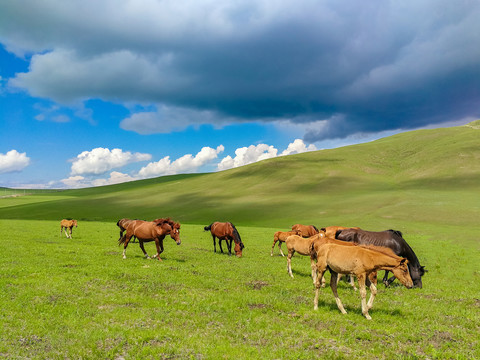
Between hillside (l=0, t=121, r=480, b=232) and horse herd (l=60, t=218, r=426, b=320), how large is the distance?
32.7 metres

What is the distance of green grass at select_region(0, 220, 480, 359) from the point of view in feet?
27.3

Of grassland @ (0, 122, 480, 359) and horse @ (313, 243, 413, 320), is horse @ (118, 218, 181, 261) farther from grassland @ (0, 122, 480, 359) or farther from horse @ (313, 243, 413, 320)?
horse @ (313, 243, 413, 320)

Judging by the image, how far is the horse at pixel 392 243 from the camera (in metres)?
16.1

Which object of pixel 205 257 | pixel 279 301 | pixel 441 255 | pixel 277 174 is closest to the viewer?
pixel 279 301

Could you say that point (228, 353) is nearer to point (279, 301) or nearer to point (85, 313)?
point (279, 301)

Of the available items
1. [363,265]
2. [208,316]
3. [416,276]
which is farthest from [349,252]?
[416,276]

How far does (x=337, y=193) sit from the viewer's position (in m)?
89.1

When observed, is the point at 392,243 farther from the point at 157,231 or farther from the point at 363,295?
the point at 157,231

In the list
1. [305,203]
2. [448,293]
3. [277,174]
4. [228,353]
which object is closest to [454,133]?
[277,174]

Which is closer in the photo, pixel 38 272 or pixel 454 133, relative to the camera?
pixel 38 272

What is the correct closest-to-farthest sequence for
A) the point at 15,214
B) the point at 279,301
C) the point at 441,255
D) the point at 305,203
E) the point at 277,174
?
the point at 279,301
the point at 441,255
the point at 305,203
the point at 15,214
the point at 277,174

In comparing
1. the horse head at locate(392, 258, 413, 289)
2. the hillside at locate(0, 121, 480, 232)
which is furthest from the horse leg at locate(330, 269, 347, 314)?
the hillside at locate(0, 121, 480, 232)

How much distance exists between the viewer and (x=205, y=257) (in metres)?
22.4

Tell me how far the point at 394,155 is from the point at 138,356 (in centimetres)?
15196
